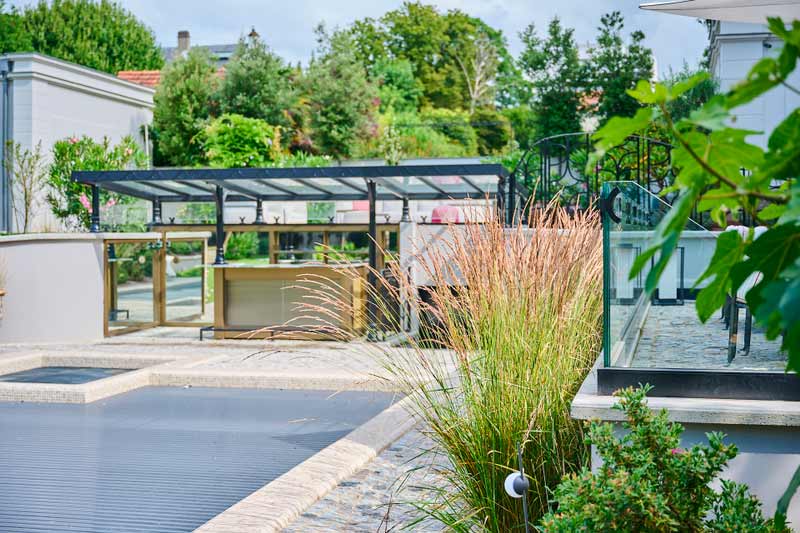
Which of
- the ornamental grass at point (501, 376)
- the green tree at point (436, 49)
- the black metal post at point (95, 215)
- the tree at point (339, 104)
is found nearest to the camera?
the ornamental grass at point (501, 376)

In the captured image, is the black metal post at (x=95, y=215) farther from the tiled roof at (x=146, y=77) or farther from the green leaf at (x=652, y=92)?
the tiled roof at (x=146, y=77)

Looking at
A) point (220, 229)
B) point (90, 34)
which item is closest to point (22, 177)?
point (220, 229)

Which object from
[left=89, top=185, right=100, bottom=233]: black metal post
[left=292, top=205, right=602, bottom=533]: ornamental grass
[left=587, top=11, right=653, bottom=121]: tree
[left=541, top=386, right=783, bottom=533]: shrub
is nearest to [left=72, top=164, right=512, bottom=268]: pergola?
[left=89, top=185, right=100, bottom=233]: black metal post

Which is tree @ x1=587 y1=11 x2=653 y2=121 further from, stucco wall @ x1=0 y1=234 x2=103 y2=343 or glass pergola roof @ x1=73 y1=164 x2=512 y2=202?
stucco wall @ x1=0 y1=234 x2=103 y2=343

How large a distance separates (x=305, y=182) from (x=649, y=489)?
8872 millimetres

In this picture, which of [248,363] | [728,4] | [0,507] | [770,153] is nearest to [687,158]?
[770,153]

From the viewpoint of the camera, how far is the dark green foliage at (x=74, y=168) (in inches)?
607

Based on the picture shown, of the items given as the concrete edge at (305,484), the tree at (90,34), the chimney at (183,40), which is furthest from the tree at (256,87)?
the concrete edge at (305,484)

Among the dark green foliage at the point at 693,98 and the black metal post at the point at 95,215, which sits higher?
the dark green foliage at the point at 693,98

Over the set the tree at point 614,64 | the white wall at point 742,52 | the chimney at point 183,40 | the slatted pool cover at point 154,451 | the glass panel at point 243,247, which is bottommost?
the slatted pool cover at point 154,451

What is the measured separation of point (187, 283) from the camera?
1182 centimetres

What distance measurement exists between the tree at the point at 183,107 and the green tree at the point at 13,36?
9203mm

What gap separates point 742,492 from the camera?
2318 millimetres

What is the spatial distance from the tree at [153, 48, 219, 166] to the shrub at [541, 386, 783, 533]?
21.5 m
